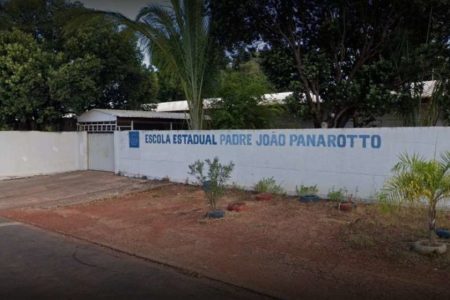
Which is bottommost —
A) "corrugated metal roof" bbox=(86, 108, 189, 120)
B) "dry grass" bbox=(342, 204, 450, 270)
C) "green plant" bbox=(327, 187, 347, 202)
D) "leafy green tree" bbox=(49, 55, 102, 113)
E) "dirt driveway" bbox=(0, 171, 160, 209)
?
"dirt driveway" bbox=(0, 171, 160, 209)

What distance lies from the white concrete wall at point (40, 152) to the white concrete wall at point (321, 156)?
7032 mm

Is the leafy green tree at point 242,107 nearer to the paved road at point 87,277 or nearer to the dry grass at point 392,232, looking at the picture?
the dry grass at point 392,232

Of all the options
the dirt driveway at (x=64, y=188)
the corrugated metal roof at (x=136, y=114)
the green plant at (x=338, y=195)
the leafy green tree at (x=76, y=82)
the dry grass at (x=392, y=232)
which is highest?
the leafy green tree at (x=76, y=82)

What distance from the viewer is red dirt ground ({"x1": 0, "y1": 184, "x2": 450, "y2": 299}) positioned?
6207 millimetres

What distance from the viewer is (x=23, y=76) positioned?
838 inches

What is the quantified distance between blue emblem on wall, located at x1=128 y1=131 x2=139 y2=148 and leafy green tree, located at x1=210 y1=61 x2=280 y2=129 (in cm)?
271

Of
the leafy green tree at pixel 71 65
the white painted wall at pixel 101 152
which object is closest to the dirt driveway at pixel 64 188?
the white painted wall at pixel 101 152

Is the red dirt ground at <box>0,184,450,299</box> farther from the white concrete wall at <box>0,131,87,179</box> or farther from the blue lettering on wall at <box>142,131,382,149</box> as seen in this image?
the white concrete wall at <box>0,131,87,179</box>

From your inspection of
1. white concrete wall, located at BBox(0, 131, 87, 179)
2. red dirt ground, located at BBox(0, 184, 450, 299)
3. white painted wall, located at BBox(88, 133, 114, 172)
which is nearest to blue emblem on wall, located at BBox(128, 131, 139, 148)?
white painted wall, located at BBox(88, 133, 114, 172)

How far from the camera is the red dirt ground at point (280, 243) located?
6.21 m

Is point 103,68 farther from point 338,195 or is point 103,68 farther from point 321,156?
point 338,195

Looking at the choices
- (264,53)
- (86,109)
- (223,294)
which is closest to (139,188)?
(264,53)

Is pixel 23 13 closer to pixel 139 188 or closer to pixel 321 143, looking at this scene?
pixel 139 188

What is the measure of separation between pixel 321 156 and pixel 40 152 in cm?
1365
